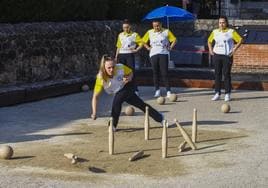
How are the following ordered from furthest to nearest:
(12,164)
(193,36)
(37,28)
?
(193,36), (37,28), (12,164)

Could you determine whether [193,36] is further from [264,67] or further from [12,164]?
[12,164]

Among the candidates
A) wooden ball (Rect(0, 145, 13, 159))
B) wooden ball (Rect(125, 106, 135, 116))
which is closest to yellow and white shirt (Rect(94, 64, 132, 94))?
wooden ball (Rect(0, 145, 13, 159))

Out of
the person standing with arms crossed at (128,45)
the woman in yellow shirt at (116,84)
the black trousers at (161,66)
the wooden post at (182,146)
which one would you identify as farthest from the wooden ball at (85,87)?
the wooden post at (182,146)

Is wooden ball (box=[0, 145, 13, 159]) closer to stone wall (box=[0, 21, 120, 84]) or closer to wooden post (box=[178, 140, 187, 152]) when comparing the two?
wooden post (box=[178, 140, 187, 152])

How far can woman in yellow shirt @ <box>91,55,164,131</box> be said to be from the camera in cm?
955

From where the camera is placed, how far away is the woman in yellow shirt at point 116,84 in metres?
9.55

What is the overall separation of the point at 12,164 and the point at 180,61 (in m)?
13.7

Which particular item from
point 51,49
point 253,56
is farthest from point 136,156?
point 253,56

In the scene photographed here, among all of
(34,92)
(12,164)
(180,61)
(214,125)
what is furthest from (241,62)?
(12,164)

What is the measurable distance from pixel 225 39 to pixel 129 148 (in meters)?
5.69

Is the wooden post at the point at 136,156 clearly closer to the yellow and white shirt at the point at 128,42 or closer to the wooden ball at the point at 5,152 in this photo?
the wooden ball at the point at 5,152

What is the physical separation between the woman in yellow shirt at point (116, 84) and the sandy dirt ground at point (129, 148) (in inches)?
17.6

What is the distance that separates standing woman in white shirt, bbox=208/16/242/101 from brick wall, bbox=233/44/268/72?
18.9 ft

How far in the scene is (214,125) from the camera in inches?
437
